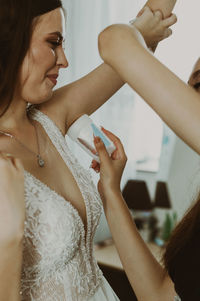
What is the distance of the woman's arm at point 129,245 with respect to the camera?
965 millimetres

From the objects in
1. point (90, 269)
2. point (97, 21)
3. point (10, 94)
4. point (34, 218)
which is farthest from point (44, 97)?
point (97, 21)

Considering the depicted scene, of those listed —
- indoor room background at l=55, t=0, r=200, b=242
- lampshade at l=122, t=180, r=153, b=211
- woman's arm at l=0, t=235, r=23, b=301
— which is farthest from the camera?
lampshade at l=122, t=180, r=153, b=211

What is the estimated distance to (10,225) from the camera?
588 mm

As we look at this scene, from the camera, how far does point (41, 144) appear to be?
3.31 feet

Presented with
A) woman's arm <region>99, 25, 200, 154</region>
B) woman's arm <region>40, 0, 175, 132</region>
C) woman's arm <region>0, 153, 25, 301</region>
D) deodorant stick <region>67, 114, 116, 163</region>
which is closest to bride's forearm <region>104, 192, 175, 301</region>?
deodorant stick <region>67, 114, 116, 163</region>

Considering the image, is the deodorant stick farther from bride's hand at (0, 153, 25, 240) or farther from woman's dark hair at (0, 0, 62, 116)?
bride's hand at (0, 153, 25, 240)

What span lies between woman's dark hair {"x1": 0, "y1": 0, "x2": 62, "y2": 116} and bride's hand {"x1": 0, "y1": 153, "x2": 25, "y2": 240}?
1.12ft

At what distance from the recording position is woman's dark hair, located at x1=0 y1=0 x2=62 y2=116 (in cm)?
85

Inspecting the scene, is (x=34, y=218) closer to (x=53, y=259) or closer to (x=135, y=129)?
(x=53, y=259)

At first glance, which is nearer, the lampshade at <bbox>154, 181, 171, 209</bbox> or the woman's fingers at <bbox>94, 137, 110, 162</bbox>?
the woman's fingers at <bbox>94, 137, 110, 162</bbox>

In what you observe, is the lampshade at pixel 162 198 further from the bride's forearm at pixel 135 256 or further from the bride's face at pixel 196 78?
the bride's face at pixel 196 78

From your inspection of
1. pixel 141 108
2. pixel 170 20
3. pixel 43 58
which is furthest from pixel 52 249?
pixel 141 108

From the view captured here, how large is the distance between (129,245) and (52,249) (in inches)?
8.8

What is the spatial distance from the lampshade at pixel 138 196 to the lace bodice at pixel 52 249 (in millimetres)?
1351
